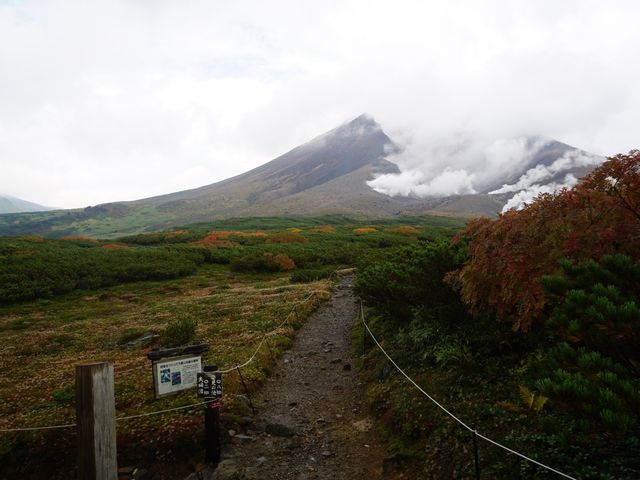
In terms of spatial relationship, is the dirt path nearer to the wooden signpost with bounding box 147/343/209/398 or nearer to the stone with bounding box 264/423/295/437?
the stone with bounding box 264/423/295/437

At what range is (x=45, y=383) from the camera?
13.6m

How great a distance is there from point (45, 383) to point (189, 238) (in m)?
55.6

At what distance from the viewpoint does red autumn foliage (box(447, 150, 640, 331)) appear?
5871mm

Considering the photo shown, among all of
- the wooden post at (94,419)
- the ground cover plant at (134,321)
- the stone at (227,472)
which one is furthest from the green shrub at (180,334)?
the wooden post at (94,419)

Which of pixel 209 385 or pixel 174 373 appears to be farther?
pixel 174 373

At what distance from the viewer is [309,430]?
927 cm

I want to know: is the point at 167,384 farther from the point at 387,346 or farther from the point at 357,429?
the point at 387,346

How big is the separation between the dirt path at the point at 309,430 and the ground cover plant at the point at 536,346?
0.62m

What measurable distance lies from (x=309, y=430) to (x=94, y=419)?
4975 mm

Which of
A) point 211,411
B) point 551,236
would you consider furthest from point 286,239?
point 551,236

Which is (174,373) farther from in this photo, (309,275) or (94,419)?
(309,275)

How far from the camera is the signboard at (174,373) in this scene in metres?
9.89

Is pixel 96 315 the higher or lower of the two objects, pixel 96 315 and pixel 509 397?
the lower

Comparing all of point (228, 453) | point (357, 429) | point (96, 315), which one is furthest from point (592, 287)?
point (96, 315)
